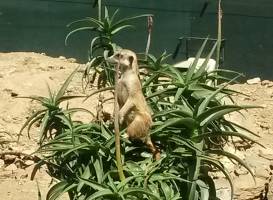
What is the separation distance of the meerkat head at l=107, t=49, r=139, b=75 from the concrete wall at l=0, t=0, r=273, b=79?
3.50 metres

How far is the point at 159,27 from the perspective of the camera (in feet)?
26.5

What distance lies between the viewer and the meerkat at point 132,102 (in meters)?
3.90

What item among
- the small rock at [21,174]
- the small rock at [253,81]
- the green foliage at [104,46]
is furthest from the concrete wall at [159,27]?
the green foliage at [104,46]

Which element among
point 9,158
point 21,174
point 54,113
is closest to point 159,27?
point 9,158

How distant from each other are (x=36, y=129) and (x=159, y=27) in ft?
8.00

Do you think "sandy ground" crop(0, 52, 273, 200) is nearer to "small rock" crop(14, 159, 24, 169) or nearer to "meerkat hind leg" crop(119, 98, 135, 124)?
"small rock" crop(14, 159, 24, 169)

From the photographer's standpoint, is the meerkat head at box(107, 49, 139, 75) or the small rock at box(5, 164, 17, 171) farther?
the small rock at box(5, 164, 17, 171)

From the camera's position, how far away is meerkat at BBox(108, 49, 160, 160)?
390 cm

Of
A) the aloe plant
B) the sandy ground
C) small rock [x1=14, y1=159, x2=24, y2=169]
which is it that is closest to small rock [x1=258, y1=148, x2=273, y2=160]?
the sandy ground

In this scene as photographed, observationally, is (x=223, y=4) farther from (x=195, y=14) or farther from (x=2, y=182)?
(x=2, y=182)

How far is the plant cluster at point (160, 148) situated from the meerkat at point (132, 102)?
0.18ft

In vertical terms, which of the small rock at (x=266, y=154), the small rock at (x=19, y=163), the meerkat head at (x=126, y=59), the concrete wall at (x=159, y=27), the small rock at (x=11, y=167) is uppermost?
the concrete wall at (x=159, y=27)

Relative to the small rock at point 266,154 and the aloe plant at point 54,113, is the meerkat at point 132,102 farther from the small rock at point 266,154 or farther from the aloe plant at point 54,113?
the small rock at point 266,154

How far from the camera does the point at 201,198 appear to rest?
3707 millimetres
